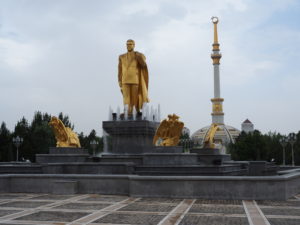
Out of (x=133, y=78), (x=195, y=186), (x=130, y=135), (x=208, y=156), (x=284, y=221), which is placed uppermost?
(x=133, y=78)

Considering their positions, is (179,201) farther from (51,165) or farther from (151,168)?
(51,165)

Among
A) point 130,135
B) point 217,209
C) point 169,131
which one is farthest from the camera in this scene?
point 130,135

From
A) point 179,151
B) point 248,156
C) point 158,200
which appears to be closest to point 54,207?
point 158,200

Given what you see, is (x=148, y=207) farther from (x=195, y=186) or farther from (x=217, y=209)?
(x=195, y=186)

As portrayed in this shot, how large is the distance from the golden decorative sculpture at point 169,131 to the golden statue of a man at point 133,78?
142 inches

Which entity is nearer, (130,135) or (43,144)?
(130,135)

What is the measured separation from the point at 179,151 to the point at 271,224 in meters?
8.09

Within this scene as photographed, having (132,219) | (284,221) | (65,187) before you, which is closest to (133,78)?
(65,187)

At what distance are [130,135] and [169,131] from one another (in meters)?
2.48

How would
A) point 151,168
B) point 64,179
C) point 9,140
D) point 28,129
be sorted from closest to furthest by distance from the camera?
point 64,179 → point 151,168 → point 9,140 → point 28,129

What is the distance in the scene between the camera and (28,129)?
4359 cm

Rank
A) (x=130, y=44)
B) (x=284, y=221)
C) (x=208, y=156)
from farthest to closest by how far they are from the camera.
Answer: (x=130, y=44) → (x=208, y=156) → (x=284, y=221)

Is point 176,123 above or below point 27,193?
above

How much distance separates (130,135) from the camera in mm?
19312
